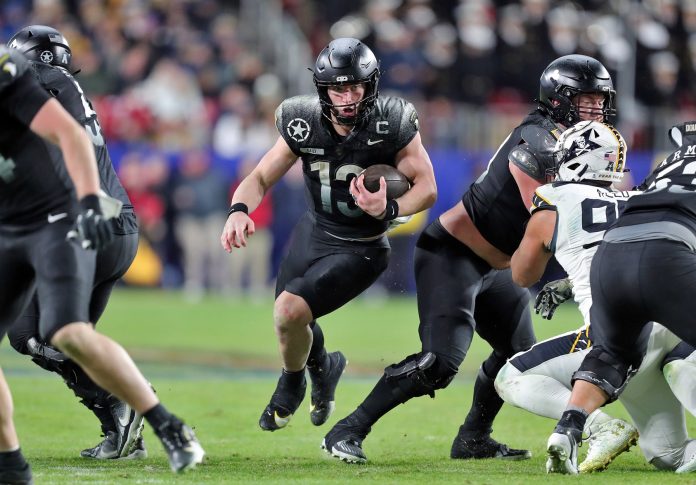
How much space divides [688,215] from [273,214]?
39.3 ft

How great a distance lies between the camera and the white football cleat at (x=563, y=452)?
5.14 metres

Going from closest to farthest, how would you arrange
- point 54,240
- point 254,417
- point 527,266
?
point 54,240
point 527,266
point 254,417

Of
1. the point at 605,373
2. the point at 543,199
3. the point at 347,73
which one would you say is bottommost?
the point at 605,373

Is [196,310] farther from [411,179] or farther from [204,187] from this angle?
[411,179]

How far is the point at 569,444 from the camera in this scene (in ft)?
16.9

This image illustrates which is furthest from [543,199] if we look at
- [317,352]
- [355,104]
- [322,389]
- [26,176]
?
[26,176]

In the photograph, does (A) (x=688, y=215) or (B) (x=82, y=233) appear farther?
(A) (x=688, y=215)

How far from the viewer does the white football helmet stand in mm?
5527

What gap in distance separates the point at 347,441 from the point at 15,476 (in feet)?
5.57

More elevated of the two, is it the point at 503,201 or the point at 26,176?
the point at 26,176

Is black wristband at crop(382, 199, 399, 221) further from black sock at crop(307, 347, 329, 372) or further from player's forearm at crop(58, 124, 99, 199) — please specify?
player's forearm at crop(58, 124, 99, 199)

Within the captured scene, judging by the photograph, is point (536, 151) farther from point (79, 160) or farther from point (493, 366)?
point (79, 160)

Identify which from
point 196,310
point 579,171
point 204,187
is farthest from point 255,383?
point 204,187

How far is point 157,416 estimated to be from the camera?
4.84m
